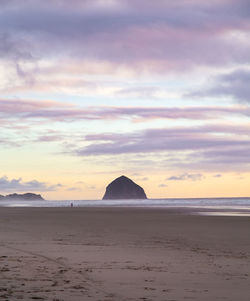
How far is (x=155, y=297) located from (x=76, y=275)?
3.01 meters

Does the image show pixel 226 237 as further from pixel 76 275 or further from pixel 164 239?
pixel 76 275

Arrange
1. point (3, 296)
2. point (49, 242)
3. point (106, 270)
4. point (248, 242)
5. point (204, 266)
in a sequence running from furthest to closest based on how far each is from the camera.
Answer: point (248, 242)
point (49, 242)
point (204, 266)
point (106, 270)
point (3, 296)

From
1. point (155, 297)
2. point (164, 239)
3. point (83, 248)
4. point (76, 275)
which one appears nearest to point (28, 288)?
point (76, 275)

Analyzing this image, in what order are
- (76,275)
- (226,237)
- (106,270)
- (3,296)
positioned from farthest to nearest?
(226,237) → (106,270) → (76,275) → (3,296)

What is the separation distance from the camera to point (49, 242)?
19969 millimetres

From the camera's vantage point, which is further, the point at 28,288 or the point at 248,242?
the point at 248,242

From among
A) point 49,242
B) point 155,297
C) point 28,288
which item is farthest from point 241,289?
point 49,242

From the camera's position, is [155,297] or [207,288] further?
[207,288]

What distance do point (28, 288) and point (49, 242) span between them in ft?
33.6

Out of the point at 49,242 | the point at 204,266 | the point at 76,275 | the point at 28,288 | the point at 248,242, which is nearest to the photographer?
the point at 28,288

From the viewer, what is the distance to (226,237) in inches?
935

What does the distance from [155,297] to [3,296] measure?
3026 millimetres

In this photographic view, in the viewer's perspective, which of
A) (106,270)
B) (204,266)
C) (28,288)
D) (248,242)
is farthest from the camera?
(248,242)

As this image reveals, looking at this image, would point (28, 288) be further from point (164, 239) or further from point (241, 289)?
point (164, 239)
